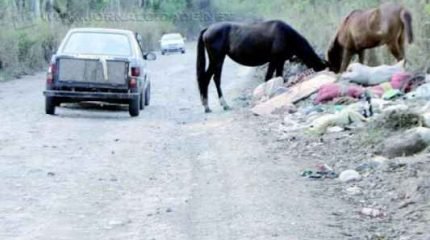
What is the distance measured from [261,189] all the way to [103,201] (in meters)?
1.74

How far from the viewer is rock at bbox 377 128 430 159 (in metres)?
10.7

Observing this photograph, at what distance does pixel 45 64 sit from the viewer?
125 feet

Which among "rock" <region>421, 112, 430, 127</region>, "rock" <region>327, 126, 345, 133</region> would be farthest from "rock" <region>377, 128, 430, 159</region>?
"rock" <region>327, 126, 345, 133</region>

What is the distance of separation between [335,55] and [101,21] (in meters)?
34.5

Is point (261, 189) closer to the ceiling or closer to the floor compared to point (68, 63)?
closer to the ceiling

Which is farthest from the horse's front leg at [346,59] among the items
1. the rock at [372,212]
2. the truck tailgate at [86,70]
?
the rock at [372,212]

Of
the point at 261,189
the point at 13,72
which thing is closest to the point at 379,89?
the point at 261,189

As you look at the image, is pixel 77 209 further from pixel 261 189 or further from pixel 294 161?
pixel 294 161

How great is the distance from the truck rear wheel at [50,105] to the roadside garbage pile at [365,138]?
3777 millimetres

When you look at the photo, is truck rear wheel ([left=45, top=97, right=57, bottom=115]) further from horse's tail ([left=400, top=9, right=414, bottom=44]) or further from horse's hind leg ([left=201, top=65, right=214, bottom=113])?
horse's tail ([left=400, top=9, right=414, bottom=44])

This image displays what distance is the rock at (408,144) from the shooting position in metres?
10.7

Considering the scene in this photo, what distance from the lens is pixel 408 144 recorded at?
1081cm

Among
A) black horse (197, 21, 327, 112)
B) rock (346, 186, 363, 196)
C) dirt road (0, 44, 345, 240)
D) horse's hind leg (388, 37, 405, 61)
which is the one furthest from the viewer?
black horse (197, 21, 327, 112)

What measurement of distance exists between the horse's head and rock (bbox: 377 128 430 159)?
8838 mm
